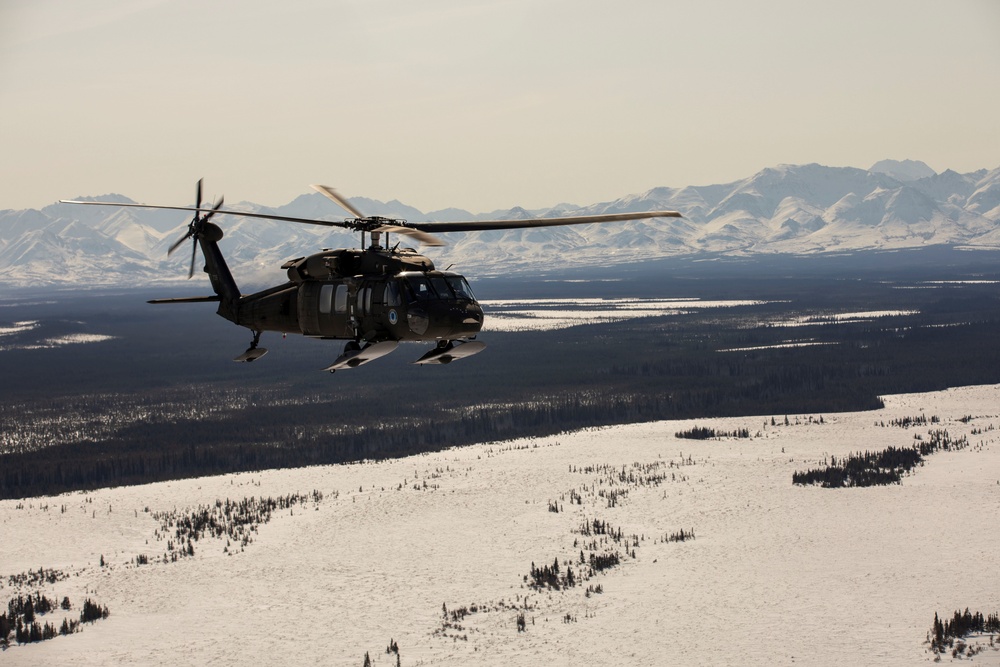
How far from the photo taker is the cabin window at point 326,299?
36.7 metres

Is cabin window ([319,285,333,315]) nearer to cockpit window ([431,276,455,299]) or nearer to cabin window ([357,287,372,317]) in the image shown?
cabin window ([357,287,372,317])

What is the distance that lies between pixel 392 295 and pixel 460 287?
7.63ft

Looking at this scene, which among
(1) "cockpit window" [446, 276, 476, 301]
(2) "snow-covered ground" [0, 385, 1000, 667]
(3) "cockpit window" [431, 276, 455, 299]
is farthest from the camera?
(2) "snow-covered ground" [0, 385, 1000, 667]

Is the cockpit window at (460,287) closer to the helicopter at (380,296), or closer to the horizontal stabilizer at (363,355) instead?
the helicopter at (380,296)

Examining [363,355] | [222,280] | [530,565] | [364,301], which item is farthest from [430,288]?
[530,565]

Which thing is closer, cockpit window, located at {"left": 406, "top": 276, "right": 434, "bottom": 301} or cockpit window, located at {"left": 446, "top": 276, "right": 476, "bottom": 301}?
cockpit window, located at {"left": 406, "top": 276, "right": 434, "bottom": 301}

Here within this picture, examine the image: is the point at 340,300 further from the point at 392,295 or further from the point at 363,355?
the point at 363,355

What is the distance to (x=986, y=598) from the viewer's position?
78.6m

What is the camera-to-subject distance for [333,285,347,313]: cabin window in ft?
119

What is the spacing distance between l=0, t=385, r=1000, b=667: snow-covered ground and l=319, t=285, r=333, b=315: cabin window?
42.8 m

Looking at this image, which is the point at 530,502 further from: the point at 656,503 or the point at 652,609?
the point at 652,609

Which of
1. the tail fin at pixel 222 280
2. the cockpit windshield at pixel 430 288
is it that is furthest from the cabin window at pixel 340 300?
the tail fin at pixel 222 280

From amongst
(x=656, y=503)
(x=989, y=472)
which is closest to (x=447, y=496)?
(x=656, y=503)

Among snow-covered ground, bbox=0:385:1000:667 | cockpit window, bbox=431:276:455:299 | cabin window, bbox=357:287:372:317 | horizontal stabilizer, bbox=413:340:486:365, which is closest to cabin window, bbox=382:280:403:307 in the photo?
cabin window, bbox=357:287:372:317
